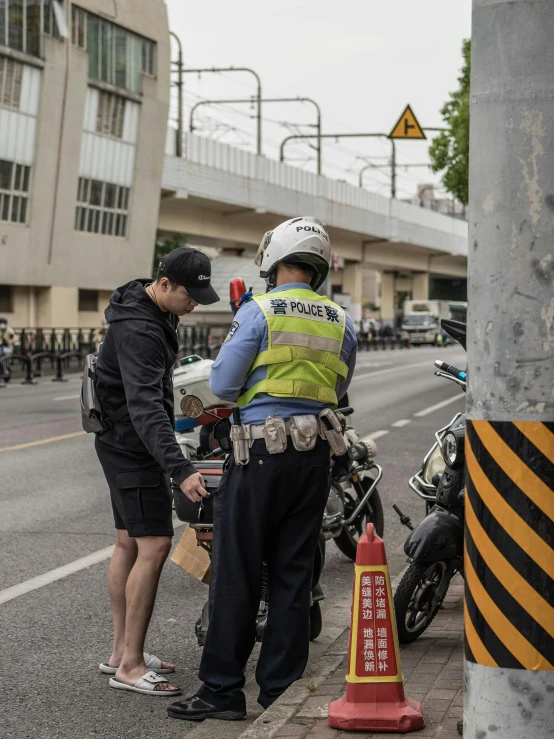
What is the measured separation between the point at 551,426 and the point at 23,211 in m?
49.2

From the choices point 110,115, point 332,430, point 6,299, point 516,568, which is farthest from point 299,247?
point 110,115

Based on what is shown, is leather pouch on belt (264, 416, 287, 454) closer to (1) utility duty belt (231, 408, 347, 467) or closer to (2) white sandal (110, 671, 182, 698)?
(1) utility duty belt (231, 408, 347, 467)

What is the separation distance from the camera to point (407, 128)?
27.5 m

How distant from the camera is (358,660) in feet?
15.1

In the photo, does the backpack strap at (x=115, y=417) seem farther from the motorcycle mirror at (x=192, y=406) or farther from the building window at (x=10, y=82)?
the building window at (x=10, y=82)

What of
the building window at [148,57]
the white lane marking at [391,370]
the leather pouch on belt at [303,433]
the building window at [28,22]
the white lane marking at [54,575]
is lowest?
the white lane marking at [54,575]

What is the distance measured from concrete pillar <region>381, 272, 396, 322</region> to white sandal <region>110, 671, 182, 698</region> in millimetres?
94546

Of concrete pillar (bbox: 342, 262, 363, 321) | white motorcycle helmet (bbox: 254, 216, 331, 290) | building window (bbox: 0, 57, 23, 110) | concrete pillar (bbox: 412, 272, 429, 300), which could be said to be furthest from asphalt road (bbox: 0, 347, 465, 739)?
concrete pillar (bbox: 412, 272, 429, 300)

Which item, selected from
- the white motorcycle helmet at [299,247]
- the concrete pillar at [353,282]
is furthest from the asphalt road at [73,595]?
the concrete pillar at [353,282]

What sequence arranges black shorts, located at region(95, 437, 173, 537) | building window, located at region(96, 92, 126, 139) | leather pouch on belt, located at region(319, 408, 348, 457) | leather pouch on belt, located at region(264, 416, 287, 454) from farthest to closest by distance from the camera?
building window, located at region(96, 92, 126, 139) < black shorts, located at region(95, 437, 173, 537) < leather pouch on belt, located at region(319, 408, 348, 457) < leather pouch on belt, located at region(264, 416, 287, 454)

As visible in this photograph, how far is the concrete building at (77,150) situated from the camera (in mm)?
50281

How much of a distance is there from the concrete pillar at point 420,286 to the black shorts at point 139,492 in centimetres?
9244

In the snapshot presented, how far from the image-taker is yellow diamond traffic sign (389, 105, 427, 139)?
89.5 feet

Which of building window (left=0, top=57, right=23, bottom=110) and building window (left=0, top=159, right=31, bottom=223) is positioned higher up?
building window (left=0, top=57, right=23, bottom=110)
